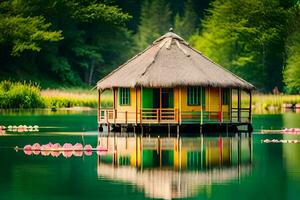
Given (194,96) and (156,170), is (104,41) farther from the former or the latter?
(156,170)

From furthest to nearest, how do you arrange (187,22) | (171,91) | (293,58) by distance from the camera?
(187,22)
(293,58)
(171,91)

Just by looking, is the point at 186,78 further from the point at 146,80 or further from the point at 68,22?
the point at 68,22

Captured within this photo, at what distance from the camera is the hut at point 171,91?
53.9 meters

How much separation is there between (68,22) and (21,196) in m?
78.3

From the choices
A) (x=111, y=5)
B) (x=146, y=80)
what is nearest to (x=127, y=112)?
(x=146, y=80)

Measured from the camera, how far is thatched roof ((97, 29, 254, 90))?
54.1m

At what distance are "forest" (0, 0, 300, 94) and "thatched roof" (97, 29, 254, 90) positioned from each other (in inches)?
1486

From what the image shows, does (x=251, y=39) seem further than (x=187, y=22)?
No

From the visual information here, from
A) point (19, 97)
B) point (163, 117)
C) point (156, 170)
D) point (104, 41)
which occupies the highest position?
point (104, 41)

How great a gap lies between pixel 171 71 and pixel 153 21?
94.1 m

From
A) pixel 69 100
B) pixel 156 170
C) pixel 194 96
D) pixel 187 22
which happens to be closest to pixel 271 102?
pixel 69 100

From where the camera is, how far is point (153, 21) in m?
149

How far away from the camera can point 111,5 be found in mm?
114062

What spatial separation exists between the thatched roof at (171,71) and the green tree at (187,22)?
8990 cm
